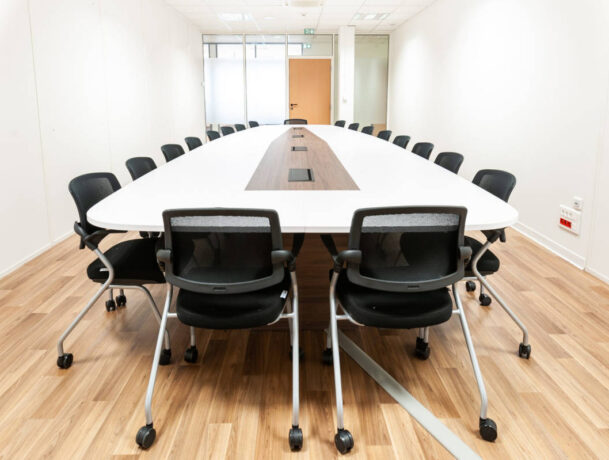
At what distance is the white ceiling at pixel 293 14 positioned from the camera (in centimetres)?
880

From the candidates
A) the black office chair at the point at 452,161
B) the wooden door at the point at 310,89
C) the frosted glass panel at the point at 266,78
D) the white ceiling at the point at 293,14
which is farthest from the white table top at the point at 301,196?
the wooden door at the point at 310,89

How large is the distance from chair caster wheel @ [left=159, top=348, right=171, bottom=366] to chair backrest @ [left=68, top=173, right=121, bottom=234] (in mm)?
688

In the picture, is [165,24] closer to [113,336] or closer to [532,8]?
[532,8]

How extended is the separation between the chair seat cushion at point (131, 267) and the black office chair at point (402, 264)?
947mm

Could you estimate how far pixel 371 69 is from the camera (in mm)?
12734

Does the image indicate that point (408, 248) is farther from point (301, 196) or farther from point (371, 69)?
point (371, 69)

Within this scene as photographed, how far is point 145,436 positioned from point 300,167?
218 cm

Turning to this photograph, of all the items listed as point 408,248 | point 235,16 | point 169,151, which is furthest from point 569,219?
point 235,16

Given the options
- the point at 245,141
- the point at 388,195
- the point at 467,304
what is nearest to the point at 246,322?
the point at 388,195

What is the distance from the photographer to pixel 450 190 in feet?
8.62

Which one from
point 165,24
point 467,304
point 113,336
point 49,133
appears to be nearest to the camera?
point 113,336

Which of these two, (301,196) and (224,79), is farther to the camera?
(224,79)

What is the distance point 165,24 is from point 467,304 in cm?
757

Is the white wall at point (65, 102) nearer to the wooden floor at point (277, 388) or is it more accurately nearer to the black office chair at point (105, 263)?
the wooden floor at point (277, 388)
